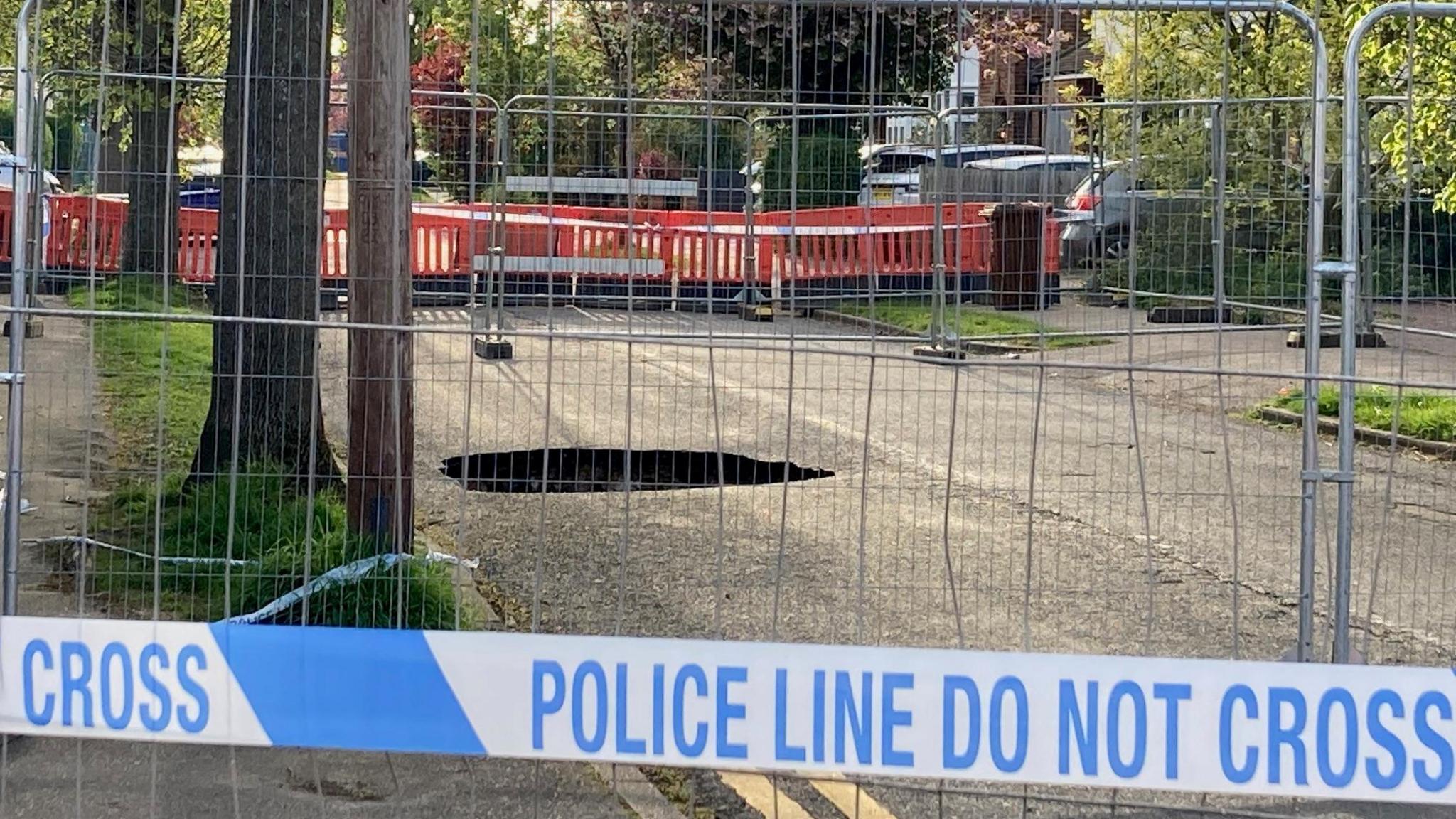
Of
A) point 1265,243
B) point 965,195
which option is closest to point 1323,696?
point 1265,243

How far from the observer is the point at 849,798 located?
510cm

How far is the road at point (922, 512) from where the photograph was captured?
6.30 m

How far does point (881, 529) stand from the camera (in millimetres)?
8078

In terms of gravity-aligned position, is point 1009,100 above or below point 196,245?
above

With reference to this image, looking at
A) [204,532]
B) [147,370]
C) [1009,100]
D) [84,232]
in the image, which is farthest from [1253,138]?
[147,370]

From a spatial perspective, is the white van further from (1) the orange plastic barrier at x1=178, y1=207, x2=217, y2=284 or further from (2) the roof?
(2) the roof

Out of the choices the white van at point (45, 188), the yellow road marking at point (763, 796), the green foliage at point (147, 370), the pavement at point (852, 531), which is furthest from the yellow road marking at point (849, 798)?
the white van at point (45, 188)

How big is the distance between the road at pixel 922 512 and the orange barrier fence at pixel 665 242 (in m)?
0.30

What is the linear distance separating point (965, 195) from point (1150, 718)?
3.23 m

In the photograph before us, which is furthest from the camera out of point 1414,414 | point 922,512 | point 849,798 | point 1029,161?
point 1414,414

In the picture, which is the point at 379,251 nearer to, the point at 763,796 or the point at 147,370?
the point at 147,370

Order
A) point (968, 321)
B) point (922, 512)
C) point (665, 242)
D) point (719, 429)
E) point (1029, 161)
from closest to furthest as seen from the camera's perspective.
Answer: point (719, 429) → point (1029, 161) → point (665, 242) → point (968, 321) → point (922, 512)

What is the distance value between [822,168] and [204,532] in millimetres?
2993

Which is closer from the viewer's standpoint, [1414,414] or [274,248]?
[274,248]
